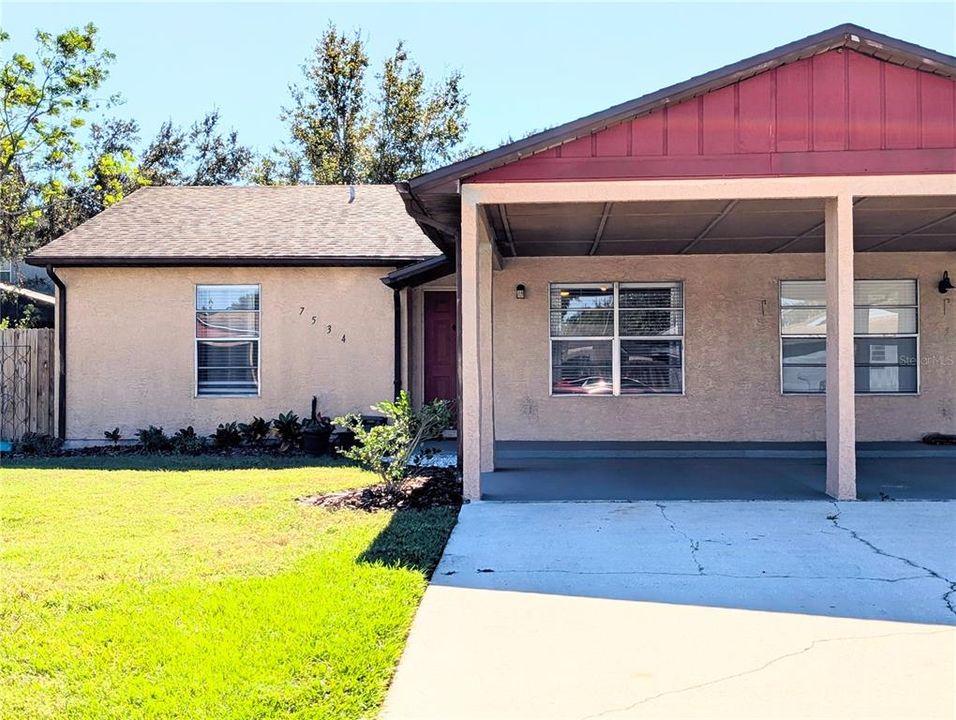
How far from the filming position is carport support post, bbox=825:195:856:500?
7191 mm

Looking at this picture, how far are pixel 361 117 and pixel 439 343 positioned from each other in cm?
1828

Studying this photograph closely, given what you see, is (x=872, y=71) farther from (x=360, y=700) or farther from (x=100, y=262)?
(x=100, y=262)

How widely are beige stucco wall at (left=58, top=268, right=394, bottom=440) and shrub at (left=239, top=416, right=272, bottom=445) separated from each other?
10.7 inches

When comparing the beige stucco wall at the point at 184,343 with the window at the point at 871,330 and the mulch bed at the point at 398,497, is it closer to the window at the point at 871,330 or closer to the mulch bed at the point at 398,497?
the mulch bed at the point at 398,497

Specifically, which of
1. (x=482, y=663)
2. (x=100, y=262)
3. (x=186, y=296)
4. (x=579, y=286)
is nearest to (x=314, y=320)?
(x=186, y=296)

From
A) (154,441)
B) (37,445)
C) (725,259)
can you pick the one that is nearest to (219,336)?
(154,441)

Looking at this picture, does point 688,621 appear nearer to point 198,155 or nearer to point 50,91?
point 50,91

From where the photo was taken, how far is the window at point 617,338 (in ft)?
37.2

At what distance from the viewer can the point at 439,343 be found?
40.4ft

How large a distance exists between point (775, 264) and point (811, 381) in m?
1.76

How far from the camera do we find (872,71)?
700cm

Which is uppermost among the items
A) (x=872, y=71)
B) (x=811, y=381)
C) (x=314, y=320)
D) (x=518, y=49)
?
(x=518, y=49)

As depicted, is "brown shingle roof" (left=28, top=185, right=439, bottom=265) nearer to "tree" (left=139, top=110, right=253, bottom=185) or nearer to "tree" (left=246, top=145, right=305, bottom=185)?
"tree" (left=246, top=145, right=305, bottom=185)

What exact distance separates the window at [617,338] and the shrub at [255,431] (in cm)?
427
